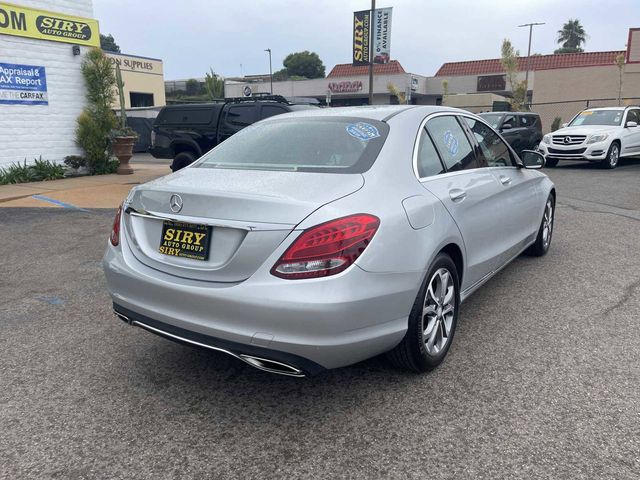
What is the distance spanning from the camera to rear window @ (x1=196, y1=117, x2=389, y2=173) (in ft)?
10.3

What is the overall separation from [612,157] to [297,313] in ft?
48.7

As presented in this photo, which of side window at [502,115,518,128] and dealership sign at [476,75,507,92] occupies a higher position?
dealership sign at [476,75,507,92]

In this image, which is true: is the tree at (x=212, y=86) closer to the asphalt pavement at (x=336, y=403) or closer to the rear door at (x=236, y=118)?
the rear door at (x=236, y=118)

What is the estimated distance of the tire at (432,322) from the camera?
299cm

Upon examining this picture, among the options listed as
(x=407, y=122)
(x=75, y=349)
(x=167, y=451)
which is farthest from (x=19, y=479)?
(x=407, y=122)

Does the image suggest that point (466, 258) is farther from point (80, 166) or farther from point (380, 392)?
point (80, 166)

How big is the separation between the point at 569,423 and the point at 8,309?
4.19 meters

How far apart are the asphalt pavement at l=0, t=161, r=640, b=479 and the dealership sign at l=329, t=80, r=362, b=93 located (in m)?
48.1

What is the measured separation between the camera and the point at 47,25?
39.7 feet

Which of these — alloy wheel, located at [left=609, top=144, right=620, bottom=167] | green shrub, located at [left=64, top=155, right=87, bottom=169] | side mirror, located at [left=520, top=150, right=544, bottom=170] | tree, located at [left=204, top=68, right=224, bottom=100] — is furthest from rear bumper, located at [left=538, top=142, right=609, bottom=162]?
tree, located at [left=204, top=68, right=224, bottom=100]

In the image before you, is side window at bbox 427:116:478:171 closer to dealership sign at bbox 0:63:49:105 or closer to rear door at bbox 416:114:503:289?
rear door at bbox 416:114:503:289

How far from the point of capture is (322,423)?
2.81 m

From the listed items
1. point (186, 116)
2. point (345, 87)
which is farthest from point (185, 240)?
point (345, 87)

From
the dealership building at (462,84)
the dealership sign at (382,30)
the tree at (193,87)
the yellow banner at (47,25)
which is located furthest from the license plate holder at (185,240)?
the tree at (193,87)
